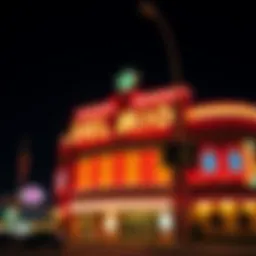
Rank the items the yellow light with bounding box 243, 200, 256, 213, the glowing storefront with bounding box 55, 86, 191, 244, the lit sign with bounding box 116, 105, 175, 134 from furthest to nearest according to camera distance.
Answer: the lit sign with bounding box 116, 105, 175, 134
the glowing storefront with bounding box 55, 86, 191, 244
the yellow light with bounding box 243, 200, 256, 213

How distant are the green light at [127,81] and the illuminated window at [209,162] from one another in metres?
11.2

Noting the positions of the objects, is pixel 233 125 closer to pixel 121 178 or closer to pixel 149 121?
pixel 149 121

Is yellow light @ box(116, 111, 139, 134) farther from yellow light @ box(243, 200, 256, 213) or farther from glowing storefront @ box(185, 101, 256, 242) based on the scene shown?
yellow light @ box(243, 200, 256, 213)

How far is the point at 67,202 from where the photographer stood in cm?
5356

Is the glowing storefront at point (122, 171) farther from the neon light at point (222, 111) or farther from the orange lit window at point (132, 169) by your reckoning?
the neon light at point (222, 111)

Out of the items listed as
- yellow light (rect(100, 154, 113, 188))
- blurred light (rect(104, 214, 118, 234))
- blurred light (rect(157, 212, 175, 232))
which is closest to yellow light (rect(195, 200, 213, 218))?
blurred light (rect(157, 212, 175, 232))

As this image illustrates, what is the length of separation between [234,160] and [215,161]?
145 cm

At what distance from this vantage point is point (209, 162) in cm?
4247

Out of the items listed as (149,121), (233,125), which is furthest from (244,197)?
(149,121)

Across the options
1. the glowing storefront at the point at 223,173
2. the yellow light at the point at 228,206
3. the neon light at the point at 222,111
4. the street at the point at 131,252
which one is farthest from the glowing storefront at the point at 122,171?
the street at the point at 131,252

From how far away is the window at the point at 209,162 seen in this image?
42.3 m

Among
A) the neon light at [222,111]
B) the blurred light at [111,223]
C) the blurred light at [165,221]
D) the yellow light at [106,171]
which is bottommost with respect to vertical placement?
the blurred light at [165,221]

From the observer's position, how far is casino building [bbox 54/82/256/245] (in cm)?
4144

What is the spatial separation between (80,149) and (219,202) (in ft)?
52.2
